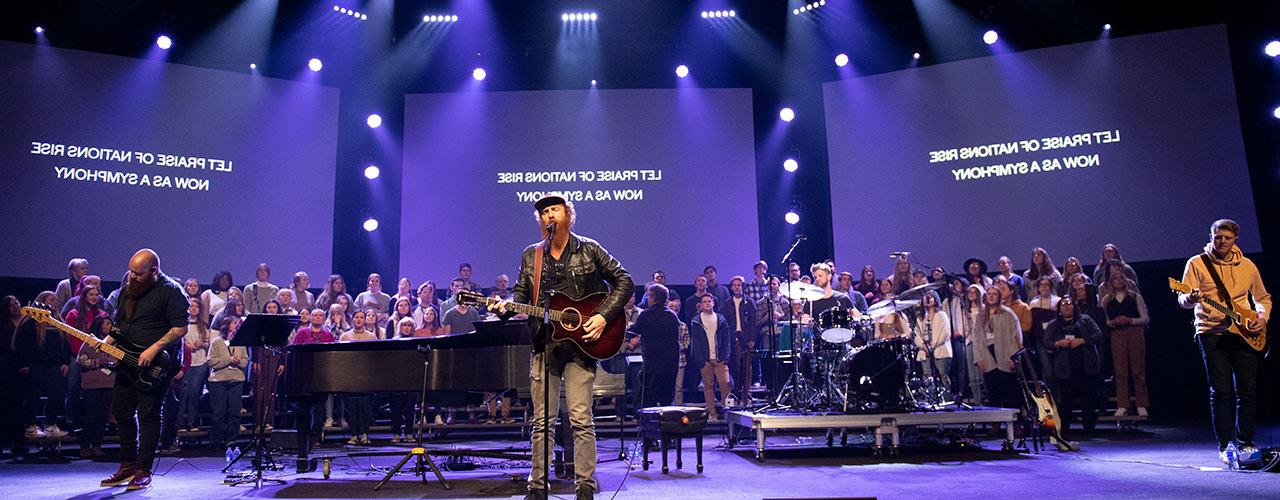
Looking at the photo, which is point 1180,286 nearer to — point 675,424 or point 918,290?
point 918,290

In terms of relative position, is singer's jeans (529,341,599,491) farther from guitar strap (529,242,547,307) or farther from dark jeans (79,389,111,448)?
dark jeans (79,389,111,448)

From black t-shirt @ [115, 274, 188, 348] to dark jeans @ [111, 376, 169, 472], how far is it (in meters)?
0.36

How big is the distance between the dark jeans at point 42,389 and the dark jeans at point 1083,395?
36.3 feet

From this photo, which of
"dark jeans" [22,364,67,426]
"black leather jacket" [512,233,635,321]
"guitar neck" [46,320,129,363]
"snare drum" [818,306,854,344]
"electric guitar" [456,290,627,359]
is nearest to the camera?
"electric guitar" [456,290,627,359]

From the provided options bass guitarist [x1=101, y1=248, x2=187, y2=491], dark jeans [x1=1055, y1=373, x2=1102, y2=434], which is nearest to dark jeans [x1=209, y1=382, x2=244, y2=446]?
bass guitarist [x1=101, y1=248, x2=187, y2=491]

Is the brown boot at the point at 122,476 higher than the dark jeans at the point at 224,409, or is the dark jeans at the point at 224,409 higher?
the dark jeans at the point at 224,409

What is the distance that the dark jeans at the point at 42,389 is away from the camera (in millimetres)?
9641

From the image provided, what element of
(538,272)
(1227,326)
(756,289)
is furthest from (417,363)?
(756,289)

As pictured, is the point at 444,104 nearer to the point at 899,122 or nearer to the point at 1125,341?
the point at 899,122

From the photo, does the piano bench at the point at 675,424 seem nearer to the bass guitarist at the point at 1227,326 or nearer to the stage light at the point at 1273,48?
the bass guitarist at the point at 1227,326

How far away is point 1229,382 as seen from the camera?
6.94 metres

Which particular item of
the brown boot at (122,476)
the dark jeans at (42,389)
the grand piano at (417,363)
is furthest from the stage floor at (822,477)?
the grand piano at (417,363)

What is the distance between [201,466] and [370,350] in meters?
3.01

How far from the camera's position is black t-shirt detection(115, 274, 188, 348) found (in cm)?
692
